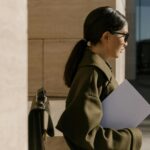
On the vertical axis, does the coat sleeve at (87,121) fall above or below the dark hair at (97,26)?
below

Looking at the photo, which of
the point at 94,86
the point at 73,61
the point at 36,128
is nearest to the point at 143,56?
the point at 73,61

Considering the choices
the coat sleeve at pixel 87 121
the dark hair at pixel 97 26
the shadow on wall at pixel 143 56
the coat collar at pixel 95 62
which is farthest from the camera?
the shadow on wall at pixel 143 56

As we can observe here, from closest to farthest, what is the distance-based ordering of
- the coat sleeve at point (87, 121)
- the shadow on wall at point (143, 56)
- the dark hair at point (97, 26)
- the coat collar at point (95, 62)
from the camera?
the coat sleeve at point (87, 121) < the coat collar at point (95, 62) < the dark hair at point (97, 26) < the shadow on wall at point (143, 56)

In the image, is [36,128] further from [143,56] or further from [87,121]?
[143,56]

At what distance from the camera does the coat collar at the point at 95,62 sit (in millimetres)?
2652

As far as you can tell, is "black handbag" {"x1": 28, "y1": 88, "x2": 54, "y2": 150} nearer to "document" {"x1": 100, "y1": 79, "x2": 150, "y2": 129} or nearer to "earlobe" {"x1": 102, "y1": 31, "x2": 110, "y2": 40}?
"document" {"x1": 100, "y1": 79, "x2": 150, "y2": 129}

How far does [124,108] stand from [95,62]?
0.29m

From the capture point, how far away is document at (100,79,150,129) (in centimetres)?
268

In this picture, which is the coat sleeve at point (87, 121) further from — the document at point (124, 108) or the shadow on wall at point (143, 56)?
the shadow on wall at point (143, 56)

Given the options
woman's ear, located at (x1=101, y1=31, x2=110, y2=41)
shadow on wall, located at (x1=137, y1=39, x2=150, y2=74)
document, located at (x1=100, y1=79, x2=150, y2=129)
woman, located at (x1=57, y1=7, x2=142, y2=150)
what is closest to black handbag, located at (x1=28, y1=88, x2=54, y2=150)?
Result: woman, located at (x1=57, y1=7, x2=142, y2=150)

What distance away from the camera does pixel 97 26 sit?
277 cm

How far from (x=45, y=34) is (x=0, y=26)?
517cm

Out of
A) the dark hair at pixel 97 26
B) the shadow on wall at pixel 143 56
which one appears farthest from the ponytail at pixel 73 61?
the shadow on wall at pixel 143 56

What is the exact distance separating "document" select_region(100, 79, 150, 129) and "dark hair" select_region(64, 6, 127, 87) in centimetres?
28
